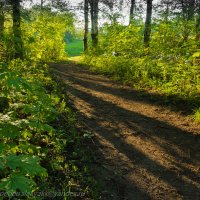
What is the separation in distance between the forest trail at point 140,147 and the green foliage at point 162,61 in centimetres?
105

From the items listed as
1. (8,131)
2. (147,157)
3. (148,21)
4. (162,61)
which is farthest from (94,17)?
(8,131)

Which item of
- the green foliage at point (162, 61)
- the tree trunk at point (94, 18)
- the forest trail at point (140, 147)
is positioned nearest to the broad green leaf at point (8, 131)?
the forest trail at point (140, 147)

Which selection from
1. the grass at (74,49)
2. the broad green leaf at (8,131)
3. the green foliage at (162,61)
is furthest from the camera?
the grass at (74,49)

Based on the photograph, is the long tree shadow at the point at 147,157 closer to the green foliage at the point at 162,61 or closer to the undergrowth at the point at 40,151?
the undergrowth at the point at 40,151

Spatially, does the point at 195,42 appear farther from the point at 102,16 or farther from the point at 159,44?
the point at 102,16

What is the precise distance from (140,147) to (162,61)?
20.8ft

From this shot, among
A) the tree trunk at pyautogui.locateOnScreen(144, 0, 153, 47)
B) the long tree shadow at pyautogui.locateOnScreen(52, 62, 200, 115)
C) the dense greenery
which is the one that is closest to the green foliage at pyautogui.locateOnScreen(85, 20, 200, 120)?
the long tree shadow at pyautogui.locateOnScreen(52, 62, 200, 115)

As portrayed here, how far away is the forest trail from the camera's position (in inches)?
189

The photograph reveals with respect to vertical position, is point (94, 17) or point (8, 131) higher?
point (94, 17)

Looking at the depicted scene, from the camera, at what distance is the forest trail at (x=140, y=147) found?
15.8ft

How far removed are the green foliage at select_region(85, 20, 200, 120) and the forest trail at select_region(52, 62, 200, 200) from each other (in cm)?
105

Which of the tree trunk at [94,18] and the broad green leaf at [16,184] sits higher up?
the tree trunk at [94,18]

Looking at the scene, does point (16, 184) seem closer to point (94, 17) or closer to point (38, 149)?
point (38, 149)

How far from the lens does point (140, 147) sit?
6.27 meters
